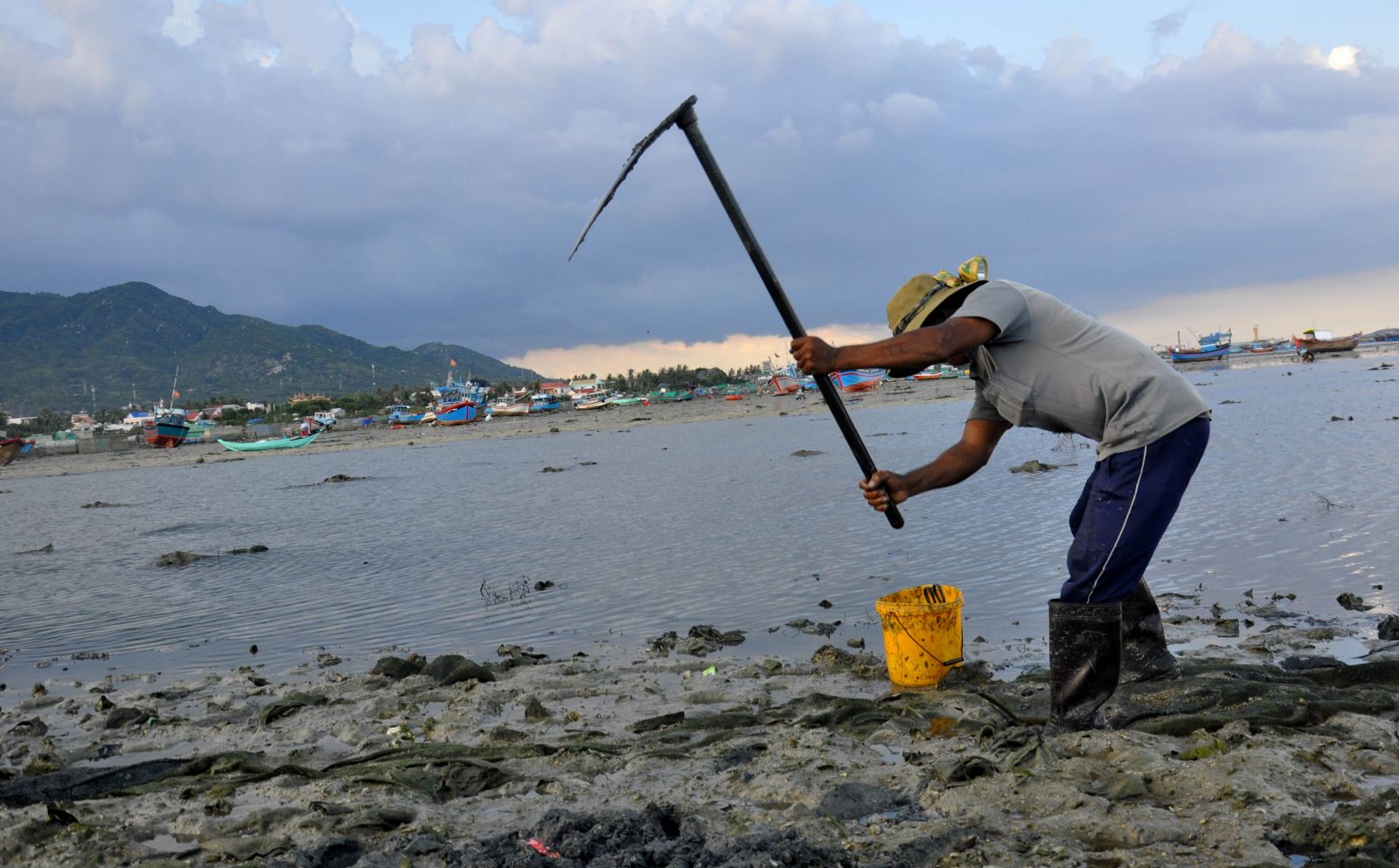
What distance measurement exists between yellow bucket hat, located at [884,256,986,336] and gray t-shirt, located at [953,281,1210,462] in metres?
0.19

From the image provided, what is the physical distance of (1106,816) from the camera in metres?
3.49

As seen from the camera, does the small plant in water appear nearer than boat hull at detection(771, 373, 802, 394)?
Yes

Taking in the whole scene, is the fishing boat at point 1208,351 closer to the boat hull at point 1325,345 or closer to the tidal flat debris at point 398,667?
the boat hull at point 1325,345

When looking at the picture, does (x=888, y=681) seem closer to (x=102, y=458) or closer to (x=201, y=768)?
(x=201, y=768)

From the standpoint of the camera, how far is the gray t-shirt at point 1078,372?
4305 mm

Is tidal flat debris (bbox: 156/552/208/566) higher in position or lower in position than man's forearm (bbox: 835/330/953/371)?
lower

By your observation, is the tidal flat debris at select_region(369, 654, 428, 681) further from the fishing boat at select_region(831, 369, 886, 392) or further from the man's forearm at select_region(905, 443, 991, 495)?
the fishing boat at select_region(831, 369, 886, 392)

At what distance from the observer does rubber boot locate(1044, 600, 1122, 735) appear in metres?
4.37

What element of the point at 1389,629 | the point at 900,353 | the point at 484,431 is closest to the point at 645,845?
the point at 900,353

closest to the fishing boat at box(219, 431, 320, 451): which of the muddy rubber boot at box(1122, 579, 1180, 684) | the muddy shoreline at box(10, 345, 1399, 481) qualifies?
the muddy shoreline at box(10, 345, 1399, 481)

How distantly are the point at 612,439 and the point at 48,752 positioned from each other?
1602 inches

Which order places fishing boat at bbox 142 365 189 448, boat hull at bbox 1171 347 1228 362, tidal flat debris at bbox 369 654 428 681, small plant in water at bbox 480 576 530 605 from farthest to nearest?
boat hull at bbox 1171 347 1228 362 → fishing boat at bbox 142 365 189 448 → small plant in water at bbox 480 576 530 605 → tidal flat debris at bbox 369 654 428 681

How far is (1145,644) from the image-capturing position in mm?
5172

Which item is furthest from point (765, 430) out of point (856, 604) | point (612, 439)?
point (856, 604)
